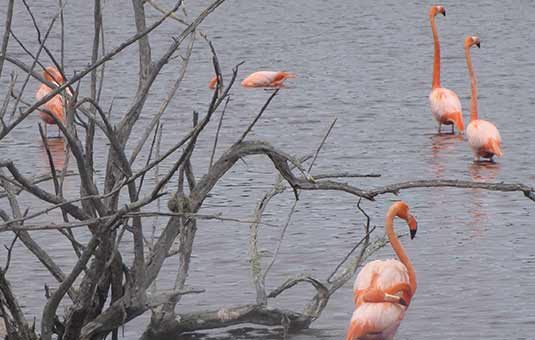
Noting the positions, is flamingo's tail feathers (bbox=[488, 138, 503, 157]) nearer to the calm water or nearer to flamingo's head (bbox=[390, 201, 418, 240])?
the calm water

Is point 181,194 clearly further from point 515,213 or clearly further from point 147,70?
point 515,213

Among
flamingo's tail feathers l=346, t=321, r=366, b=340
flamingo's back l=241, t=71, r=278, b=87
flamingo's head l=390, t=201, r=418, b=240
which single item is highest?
flamingo's head l=390, t=201, r=418, b=240

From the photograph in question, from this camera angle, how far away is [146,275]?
5.56 metres

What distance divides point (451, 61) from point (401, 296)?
538 inches

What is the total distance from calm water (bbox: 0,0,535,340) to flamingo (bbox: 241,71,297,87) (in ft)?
0.47

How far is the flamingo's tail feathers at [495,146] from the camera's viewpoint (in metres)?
11.1

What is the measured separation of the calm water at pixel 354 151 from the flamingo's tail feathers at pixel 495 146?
0.42 feet

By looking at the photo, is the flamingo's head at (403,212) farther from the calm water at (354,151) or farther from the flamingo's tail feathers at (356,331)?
the flamingo's tail feathers at (356,331)

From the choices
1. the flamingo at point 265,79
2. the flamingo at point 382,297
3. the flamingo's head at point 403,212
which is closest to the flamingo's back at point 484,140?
the flamingo's head at point 403,212

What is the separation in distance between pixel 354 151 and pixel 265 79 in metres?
4.83

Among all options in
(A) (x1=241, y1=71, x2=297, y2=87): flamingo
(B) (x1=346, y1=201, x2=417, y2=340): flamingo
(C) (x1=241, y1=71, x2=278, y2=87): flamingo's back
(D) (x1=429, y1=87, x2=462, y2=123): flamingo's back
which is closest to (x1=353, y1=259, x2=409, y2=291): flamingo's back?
(B) (x1=346, y1=201, x2=417, y2=340): flamingo

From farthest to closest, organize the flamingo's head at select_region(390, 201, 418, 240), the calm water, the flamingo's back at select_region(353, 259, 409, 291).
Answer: the calm water < the flamingo's head at select_region(390, 201, 418, 240) < the flamingo's back at select_region(353, 259, 409, 291)

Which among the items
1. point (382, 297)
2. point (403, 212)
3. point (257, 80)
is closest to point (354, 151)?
point (257, 80)

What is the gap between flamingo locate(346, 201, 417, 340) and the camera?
602 centimetres
